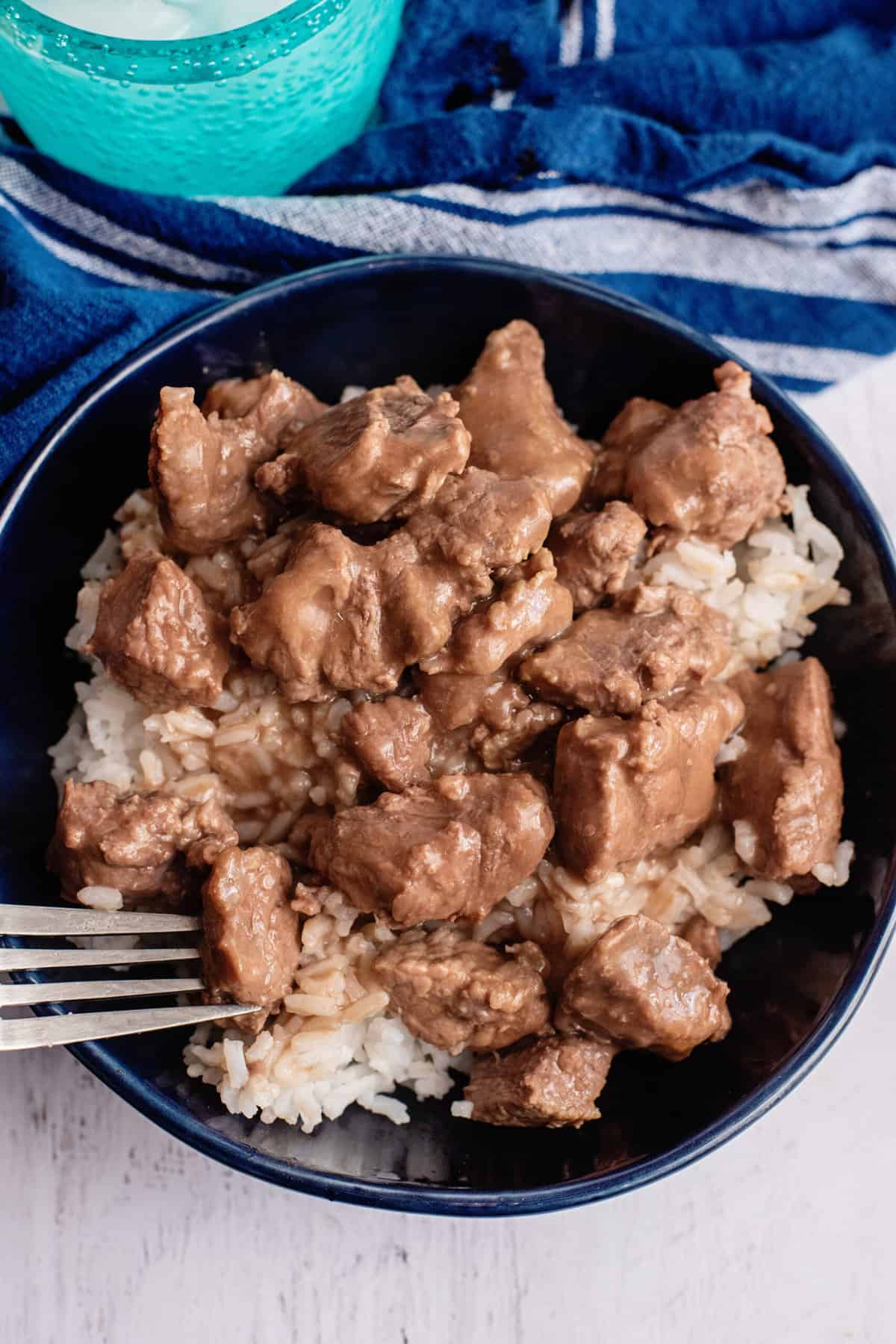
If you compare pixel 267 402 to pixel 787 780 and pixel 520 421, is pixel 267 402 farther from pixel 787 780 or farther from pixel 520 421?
pixel 787 780

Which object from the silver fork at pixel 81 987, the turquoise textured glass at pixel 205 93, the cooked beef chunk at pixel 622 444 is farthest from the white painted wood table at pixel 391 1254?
the turquoise textured glass at pixel 205 93

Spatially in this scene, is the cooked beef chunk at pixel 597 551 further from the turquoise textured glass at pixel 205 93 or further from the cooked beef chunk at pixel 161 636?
the turquoise textured glass at pixel 205 93

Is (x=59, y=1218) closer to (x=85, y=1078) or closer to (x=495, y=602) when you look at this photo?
(x=85, y=1078)

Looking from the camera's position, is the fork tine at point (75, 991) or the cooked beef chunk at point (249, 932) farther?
the cooked beef chunk at point (249, 932)

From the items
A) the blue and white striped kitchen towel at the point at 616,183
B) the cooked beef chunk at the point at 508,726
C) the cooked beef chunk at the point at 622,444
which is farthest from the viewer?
the blue and white striped kitchen towel at the point at 616,183

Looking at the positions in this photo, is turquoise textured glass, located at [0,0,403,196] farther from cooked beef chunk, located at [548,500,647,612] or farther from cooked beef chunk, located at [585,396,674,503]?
cooked beef chunk, located at [548,500,647,612]

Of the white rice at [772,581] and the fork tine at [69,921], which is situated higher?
the white rice at [772,581]

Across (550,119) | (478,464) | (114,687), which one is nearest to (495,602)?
(478,464)

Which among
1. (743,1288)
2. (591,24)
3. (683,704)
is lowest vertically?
(743,1288)
